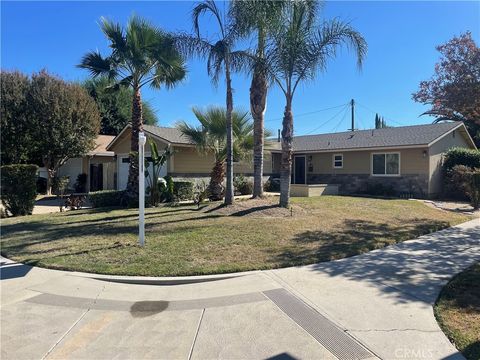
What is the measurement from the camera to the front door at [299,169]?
2612 centimetres

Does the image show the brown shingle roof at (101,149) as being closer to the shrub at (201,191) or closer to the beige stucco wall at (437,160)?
the shrub at (201,191)

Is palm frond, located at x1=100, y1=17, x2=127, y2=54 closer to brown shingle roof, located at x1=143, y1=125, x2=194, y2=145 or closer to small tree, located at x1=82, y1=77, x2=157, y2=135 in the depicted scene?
brown shingle roof, located at x1=143, y1=125, x2=194, y2=145

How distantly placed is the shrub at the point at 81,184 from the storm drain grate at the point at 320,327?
23.7m

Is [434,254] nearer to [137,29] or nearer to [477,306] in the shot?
[477,306]

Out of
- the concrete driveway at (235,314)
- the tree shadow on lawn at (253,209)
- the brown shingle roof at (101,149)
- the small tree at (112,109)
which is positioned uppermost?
the small tree at (112,109)

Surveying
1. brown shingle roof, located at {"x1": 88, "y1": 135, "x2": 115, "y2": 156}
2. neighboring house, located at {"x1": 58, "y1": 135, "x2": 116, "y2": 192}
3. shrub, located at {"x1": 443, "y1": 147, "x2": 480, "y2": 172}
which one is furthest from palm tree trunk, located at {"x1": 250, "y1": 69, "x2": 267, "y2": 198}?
brown shingle roof, located at {"x1": 88, "y1": 135, "x2": 115, "y2": 156}

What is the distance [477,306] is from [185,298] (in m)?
3.81

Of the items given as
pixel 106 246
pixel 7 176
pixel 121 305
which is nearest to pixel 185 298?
pixel 121 305

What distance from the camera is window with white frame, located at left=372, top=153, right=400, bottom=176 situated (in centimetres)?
2117

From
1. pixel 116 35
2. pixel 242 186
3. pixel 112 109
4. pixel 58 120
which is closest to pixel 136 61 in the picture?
pixel 116 35

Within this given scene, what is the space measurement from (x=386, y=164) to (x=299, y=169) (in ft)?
Result: 21.0

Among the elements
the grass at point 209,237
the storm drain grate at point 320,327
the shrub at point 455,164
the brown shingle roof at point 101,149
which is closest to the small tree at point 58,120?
the brown shingle roof at point 101,149

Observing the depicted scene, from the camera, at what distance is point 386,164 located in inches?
849

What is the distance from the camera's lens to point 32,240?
913 centimetres
